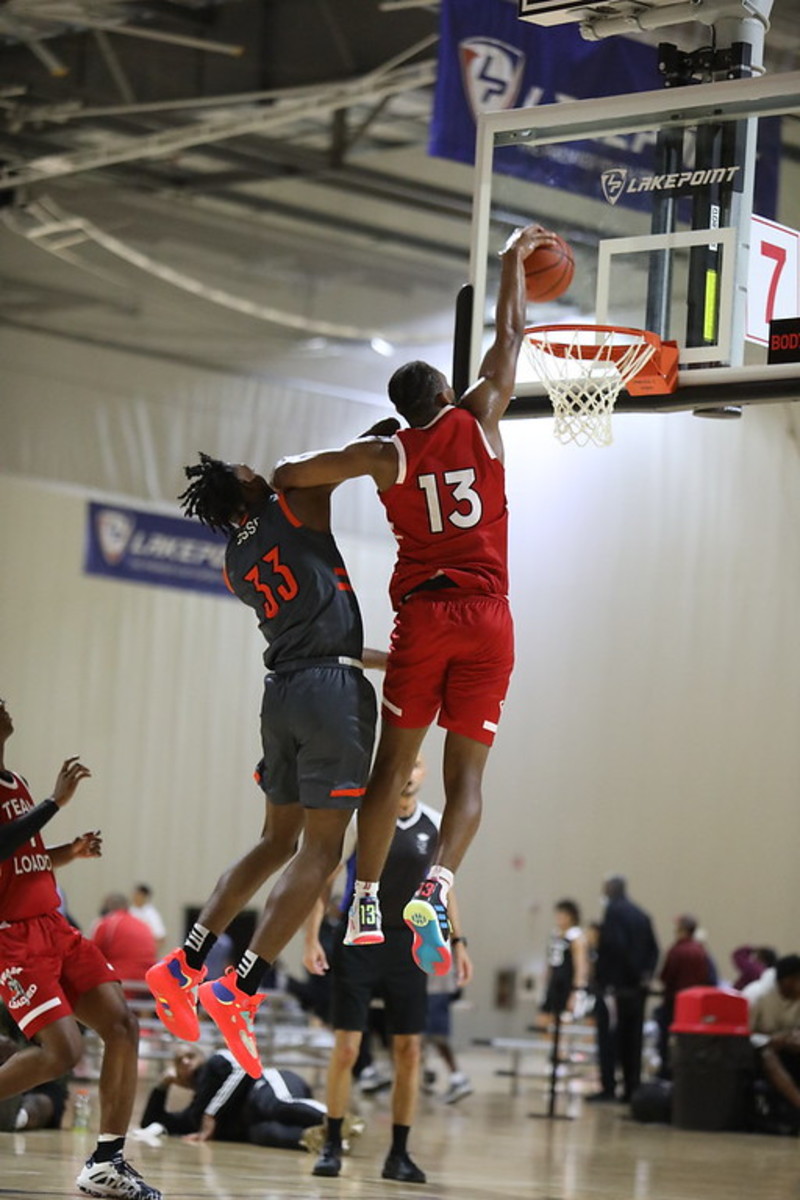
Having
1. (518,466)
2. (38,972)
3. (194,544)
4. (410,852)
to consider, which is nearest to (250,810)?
(194,544)

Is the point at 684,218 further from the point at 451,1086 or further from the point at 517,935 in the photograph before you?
the point at 517,935

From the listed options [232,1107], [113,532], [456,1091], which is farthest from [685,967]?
[113,532]

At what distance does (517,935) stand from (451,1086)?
7968 millimetres

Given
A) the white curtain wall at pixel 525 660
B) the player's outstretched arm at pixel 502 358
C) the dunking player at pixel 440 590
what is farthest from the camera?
the white curtain wall at pixel 525 660

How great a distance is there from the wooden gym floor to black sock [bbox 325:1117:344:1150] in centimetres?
19

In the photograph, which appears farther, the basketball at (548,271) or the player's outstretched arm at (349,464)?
the basketball at (548,271)

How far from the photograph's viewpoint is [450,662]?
279 inches

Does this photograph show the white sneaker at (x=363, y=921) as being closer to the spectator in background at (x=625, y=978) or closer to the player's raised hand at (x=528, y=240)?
the player's raised hand at (x=528, y=240)

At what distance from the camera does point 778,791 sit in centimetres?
2281

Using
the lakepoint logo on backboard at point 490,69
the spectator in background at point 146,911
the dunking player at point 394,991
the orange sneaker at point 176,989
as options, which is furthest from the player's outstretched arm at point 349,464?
the spectator in background at point 146,911

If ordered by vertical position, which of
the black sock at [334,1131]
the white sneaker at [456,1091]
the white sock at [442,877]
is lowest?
the white sneaker at [456,1091]

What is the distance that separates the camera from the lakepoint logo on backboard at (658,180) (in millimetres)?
8188

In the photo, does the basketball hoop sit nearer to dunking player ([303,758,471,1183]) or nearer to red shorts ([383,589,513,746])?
red shorts ([383,589,513,746])

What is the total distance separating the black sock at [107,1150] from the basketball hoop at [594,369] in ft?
11.8
